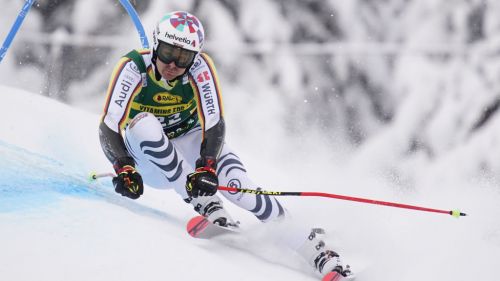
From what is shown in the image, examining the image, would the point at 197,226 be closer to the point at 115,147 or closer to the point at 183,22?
the point at 115,147

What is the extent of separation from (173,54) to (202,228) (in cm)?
105

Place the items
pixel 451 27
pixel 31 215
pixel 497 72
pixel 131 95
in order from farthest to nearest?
pixel 451 27
pixel 497 72
pixel 131 95
pixel 31 215

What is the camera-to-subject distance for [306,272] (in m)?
4.21

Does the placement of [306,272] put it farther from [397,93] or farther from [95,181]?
[397,93]

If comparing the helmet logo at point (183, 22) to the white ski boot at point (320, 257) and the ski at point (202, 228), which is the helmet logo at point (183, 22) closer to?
the ski at point (202, 228)

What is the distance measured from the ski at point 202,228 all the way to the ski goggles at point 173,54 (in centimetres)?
94

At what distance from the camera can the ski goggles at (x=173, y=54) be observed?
419 cm

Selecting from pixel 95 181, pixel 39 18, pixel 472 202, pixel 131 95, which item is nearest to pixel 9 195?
pixel 131 95

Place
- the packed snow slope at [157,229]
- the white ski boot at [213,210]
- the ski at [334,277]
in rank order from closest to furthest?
the packed snow slope at [157,229]
the ski at [334,277]
the white ski boot at [213,210]

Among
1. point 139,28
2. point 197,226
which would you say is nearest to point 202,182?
point 197,226

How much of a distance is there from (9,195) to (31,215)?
0.35m

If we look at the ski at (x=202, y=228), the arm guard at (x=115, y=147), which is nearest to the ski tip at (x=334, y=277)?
the ski at (x=202, y=228)

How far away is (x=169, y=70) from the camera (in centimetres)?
426

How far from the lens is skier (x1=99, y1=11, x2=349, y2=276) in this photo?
410 centimetres
